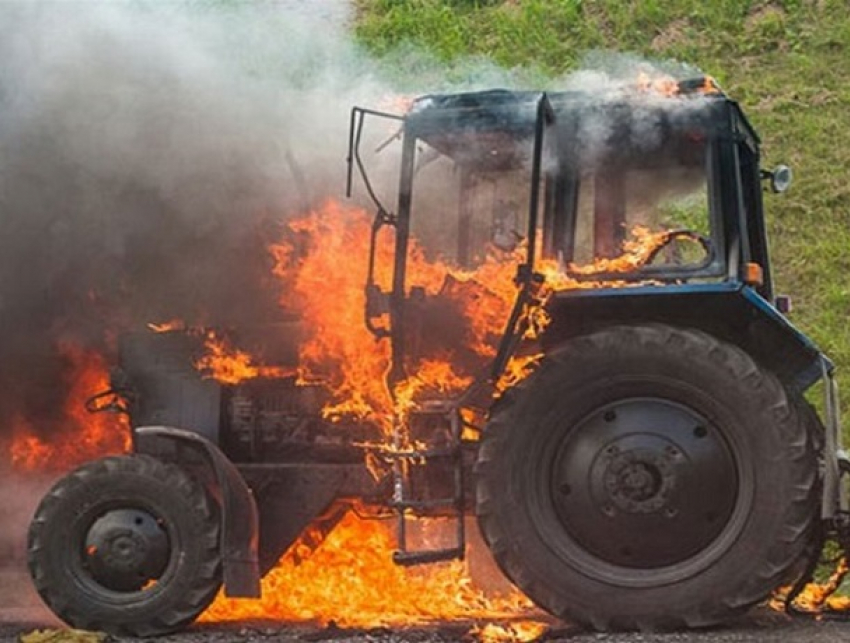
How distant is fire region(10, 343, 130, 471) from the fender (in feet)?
3.99

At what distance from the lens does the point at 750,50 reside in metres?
16.4

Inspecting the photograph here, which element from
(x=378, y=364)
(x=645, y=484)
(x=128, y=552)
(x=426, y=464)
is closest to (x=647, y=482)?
(x=645, y=484)

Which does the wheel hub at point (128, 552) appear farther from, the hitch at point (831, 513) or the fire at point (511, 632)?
the hitch at point (831, 513)

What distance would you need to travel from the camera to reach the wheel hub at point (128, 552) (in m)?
7.28

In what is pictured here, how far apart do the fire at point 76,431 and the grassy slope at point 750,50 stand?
20.3 ft

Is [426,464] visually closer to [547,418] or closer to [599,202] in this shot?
[547,418]

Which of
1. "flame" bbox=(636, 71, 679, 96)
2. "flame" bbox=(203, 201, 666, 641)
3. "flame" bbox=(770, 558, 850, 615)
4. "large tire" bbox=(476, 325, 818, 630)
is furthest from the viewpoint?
"flame" bbox=(770, 558, 850, 615)

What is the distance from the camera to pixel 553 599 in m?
6.57

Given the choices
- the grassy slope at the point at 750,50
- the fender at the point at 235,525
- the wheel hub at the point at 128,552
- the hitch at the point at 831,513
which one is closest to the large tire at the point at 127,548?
the wheel hub at the point at 128,552

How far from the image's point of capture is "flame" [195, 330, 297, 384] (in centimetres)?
781

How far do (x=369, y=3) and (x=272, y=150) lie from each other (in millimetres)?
9713

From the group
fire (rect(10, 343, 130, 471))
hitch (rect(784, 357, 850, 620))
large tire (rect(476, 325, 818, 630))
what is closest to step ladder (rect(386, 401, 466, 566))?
large tire (rect(476, 325, 818, 630))

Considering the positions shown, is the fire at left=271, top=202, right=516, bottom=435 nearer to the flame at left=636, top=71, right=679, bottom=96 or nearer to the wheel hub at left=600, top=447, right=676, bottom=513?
the wheel hub at left=600, top=447, right=676, bottom=513

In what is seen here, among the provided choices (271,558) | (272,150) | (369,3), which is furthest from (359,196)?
(369,3)
